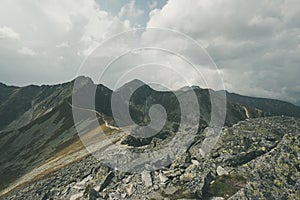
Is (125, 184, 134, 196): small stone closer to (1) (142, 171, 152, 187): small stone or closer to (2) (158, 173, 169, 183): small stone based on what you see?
(1) (142, 171, 152, 187): small stone

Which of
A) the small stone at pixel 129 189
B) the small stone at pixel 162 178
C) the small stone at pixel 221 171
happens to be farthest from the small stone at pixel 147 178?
the small stone at pixel 221 171

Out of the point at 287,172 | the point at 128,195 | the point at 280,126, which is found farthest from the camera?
the point at 280,126

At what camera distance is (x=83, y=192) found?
3294 centimetres

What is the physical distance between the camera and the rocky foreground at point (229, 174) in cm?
2108

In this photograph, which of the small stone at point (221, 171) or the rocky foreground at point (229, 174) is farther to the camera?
the small stone at point (221, 171)

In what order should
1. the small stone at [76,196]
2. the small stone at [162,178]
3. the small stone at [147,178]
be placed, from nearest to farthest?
the small stone at [162,178], the small stone at [147,178], the small stone at [76,196]

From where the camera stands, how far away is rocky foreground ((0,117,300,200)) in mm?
21084

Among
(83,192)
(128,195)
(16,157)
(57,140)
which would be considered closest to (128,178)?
(128,195)

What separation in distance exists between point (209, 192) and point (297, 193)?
6.91m

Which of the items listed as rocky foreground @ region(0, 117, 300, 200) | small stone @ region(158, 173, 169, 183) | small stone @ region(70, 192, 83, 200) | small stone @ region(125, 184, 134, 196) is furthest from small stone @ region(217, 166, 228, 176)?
small stone @ region(70, 192, 83, 200)

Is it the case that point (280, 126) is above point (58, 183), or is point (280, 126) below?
above

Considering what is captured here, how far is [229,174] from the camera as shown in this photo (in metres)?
25.5

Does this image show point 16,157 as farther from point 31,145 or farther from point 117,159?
point 117,159

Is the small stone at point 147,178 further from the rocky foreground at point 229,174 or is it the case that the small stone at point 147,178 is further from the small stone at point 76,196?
the small stone at point 76,196
